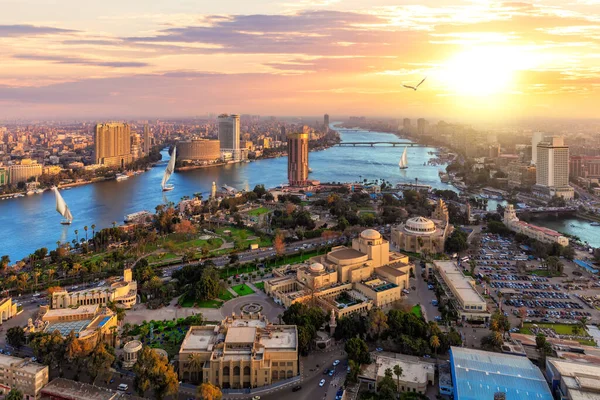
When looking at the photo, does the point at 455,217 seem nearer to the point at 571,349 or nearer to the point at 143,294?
the point at 571,349

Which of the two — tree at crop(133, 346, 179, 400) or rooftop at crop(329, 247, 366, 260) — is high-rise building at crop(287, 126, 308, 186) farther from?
tree at crop(133, 346, 179, 400)

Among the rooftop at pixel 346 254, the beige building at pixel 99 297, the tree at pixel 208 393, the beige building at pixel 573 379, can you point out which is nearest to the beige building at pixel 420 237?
the rooftop at pixel 346 254

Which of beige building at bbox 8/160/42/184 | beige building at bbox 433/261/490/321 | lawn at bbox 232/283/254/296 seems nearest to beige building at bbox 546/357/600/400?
beige building at bbox 433/261/490/321

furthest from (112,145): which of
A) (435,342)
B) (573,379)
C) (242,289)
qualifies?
(573,379)

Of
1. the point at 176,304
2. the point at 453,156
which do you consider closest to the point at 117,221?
the point at 176,304

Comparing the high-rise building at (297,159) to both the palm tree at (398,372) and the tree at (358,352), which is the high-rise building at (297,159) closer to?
the tree at (358,352)

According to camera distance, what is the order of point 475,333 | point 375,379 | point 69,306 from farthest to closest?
point 69,306
point 475,333
point 375,379
